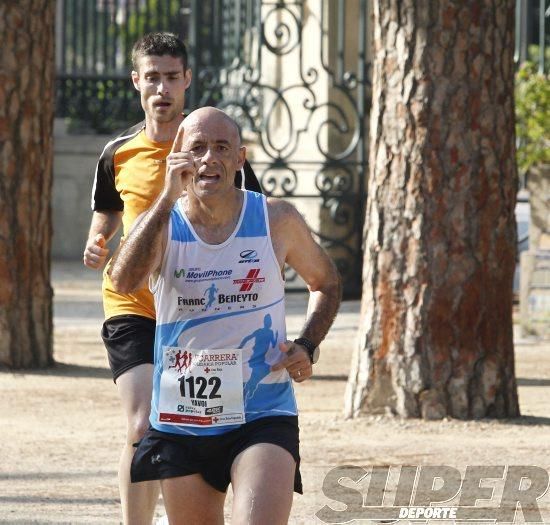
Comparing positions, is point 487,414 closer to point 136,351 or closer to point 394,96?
point 394,96

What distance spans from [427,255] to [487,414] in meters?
0.95

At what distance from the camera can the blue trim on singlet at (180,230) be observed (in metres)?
4.33

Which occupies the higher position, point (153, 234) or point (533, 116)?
point (153, 234)

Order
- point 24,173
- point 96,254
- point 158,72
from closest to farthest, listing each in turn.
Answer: point 96,254
point 158,72
point 24,173

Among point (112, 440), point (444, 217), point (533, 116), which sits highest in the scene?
point (533, 116)

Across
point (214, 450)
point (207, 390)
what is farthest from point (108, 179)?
point (214, 450)

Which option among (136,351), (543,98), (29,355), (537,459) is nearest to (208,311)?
(136,351)

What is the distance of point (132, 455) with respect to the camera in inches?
201

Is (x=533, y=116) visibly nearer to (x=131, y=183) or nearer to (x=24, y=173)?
(x=24, y=173)

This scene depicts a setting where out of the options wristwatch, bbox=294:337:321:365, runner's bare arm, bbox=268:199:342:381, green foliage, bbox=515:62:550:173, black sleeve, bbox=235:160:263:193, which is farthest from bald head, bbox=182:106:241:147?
green foliage, bbox=515:62:550:173

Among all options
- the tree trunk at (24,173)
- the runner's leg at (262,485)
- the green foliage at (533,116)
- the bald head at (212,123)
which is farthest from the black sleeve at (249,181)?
the green foliage at (533,116)

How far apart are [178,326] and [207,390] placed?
22 cm

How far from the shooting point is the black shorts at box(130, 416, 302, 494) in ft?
13.8

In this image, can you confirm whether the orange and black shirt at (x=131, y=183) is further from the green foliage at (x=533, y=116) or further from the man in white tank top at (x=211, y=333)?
the green foliage at (x=533, y=116)
